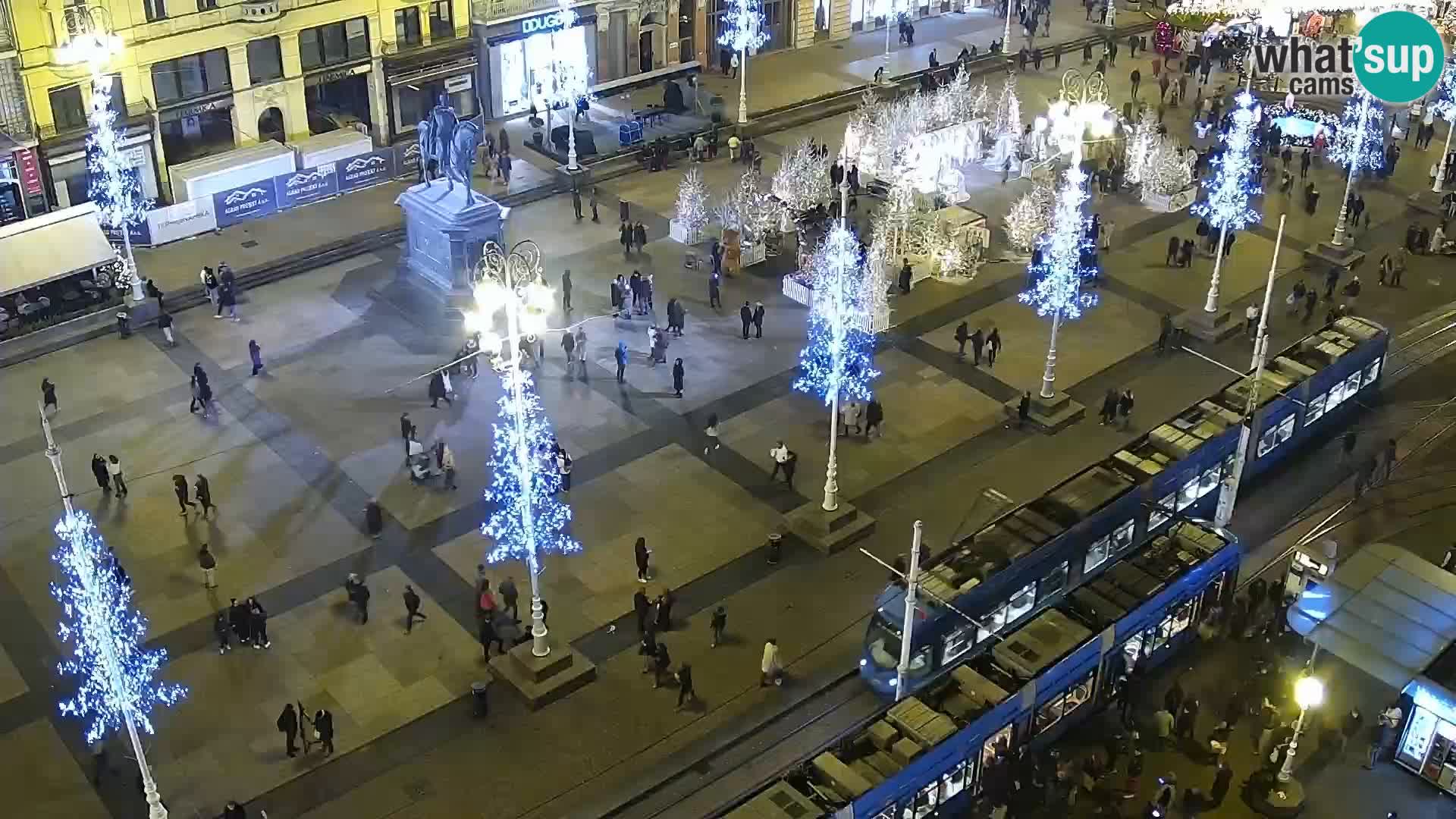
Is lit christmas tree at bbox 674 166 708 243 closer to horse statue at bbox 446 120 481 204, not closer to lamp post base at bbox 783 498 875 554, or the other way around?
horse statue at bbox 446 120 481 204

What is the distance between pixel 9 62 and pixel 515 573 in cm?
2642

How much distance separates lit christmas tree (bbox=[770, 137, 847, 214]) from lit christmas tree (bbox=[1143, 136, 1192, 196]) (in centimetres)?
1278

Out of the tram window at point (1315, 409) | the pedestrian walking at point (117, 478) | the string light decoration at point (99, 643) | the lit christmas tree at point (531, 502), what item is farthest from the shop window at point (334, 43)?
the tram window at point (1315, 409)

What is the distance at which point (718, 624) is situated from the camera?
33844 millimetres

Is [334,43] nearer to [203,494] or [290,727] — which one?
[203,494]

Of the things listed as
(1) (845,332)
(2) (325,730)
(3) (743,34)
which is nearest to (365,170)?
(3) (743,34)

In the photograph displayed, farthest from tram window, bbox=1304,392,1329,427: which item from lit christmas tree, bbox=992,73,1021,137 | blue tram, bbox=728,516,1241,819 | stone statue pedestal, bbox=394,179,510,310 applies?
stone statue pedestal, bbox=394,179,510,310

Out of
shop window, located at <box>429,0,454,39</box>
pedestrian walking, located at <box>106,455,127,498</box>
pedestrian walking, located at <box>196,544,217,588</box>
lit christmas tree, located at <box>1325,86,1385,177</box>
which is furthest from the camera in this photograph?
shop window, located at <box>429,0,454,39</box>

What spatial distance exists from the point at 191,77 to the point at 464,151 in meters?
13.6

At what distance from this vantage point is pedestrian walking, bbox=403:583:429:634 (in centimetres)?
3406

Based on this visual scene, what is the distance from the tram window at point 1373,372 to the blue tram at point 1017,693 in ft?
38.4

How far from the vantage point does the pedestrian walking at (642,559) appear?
3550cm

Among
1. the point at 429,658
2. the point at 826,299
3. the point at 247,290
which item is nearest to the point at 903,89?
the point at 826,299

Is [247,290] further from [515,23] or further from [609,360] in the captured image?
[515,23]
